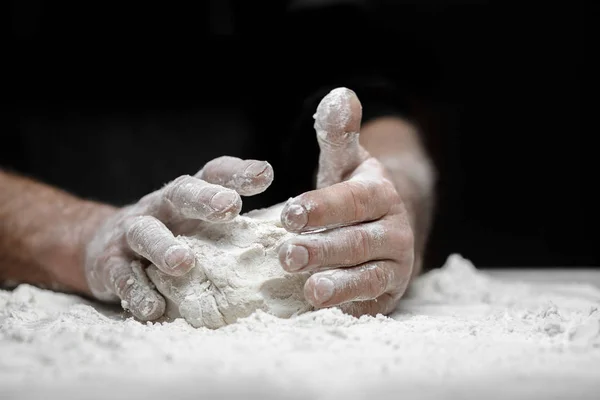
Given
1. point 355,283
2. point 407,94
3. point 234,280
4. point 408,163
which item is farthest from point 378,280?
point 407,94

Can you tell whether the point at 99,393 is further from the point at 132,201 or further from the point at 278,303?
the point at 132,201

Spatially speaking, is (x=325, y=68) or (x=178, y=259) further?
(x=325, y=68)

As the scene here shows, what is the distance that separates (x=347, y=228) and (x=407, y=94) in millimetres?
873

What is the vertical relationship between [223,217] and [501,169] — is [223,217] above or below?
below

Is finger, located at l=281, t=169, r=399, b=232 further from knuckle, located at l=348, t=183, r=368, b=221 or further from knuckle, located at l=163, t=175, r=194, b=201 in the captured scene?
knuckle, located at l=163, t=175, r=194, b=201

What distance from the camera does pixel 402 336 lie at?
57 centimetres

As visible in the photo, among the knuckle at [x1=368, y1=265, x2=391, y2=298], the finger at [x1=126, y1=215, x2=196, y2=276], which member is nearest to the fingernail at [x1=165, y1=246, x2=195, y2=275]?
the finger at [x1=126, y1=215, x2=196, y2=276]

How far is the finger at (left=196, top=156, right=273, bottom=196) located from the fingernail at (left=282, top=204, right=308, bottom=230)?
3.0 inches

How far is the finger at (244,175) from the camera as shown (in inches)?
28.0

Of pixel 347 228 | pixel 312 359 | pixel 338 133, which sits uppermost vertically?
pixel 338 133

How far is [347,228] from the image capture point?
692mm

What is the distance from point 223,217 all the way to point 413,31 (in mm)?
1206

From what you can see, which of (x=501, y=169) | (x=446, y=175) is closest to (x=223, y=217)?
(x=446, y=175)

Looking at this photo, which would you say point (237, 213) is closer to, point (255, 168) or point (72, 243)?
point (255, 168)
